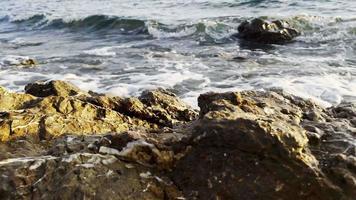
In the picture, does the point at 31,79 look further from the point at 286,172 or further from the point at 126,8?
the point at 126,8

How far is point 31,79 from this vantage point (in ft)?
32.8

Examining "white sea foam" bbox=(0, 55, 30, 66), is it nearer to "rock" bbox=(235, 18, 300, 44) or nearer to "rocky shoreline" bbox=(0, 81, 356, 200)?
"rock" bbox=(235, 18, 300, 44)

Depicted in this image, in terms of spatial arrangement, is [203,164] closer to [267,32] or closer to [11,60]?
[11,60]

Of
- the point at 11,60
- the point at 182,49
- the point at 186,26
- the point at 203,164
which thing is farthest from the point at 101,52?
the point at 203,164

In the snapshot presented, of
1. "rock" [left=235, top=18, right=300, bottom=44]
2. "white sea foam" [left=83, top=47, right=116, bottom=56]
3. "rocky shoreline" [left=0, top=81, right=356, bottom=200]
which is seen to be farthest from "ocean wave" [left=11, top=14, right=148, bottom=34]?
"rocky shoreline" [left=0, top=81, right=356, bottom=200]

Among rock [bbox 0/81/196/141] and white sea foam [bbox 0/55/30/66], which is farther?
white sea foam [bbox 0/55/30/66]

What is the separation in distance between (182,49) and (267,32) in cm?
249

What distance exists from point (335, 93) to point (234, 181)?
5.61 meters

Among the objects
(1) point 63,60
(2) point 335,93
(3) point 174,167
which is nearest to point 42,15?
(1) point 63,60

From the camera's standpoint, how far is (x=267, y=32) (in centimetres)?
1380

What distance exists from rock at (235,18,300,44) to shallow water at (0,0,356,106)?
0.42 m

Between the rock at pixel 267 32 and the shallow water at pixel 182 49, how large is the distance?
0.42m

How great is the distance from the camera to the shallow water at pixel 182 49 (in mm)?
9281

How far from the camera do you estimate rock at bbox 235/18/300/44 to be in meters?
13.7
